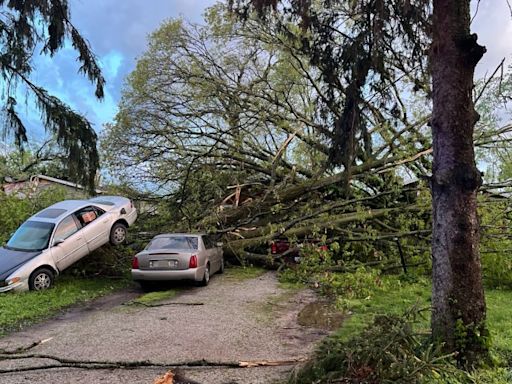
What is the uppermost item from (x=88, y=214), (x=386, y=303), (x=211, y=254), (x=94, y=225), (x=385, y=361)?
(x=88, y=214)

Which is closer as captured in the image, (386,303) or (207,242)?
(386,303)

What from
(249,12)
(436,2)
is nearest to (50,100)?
(249,12)

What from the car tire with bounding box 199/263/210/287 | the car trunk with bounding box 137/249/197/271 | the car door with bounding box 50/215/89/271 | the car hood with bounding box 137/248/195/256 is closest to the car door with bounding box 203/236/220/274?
the car tire with bounding box 199/263/210/287

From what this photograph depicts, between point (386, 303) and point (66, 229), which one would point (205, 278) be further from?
point (386, 303)

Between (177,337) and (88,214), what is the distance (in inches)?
258

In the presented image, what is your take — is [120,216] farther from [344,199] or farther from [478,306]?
[478,306]

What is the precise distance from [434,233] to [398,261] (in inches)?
330

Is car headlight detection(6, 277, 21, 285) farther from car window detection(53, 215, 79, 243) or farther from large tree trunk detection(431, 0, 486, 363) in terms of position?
large tree trunk detection(431, 0, 486, 363)

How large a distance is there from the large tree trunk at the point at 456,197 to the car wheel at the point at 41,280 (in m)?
9.47

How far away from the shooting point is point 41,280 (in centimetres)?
1157

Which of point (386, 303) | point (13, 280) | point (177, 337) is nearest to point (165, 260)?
point (13, 280)

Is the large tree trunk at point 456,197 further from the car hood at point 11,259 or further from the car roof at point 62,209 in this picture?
the car roof at point 62,209

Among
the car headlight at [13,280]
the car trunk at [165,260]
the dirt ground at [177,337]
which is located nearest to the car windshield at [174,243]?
the car trunk at [165,260]

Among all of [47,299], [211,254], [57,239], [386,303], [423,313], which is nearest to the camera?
[423,313]
